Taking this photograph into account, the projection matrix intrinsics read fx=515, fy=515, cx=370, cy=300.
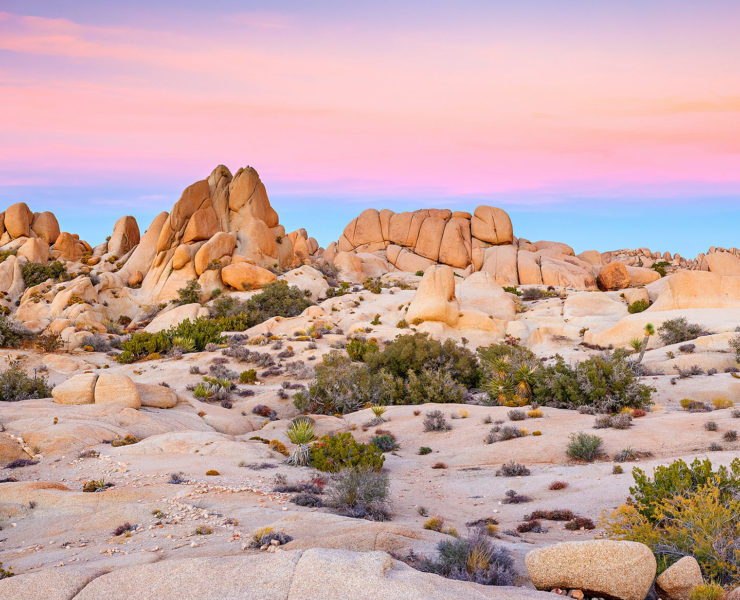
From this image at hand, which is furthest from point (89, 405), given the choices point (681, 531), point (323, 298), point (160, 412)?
point (323, 298)

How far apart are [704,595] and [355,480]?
19.4 ft

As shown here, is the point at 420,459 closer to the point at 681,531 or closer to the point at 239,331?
the point at 681,531

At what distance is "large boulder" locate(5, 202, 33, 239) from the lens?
54625 millimetres

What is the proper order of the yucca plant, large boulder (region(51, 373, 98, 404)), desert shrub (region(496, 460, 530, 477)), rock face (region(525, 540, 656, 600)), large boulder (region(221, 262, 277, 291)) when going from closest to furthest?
rock face (region(525, 540, 656, 600)) < desert shrub (region(496, 460, 530, 477)) < the yucca plant < large boulder (region(51, 373, 98, 404)) < large boulder (region(221, 262, 277, 291))

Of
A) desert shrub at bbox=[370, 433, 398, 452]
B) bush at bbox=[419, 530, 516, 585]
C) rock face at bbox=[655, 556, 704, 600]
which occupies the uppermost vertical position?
rock face at bbox=[655, 556, 704, 600]

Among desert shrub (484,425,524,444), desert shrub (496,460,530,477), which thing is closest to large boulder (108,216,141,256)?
desert shrub (484,425,524,444)

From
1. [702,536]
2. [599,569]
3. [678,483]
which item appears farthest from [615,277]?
[599,569]

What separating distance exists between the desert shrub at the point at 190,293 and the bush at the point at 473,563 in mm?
39628

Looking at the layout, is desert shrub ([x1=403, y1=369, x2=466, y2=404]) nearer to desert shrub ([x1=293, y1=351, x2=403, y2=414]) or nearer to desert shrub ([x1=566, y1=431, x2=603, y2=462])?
desert shrub ([x1=293, y1=351, x2=403, y2=414])

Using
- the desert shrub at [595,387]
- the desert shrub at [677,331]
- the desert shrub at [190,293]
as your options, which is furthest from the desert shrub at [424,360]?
the desert shrub at [190,293]

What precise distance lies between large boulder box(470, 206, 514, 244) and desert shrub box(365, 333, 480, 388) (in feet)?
153

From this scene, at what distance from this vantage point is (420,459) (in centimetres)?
1387

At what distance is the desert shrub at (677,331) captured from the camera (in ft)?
89.6

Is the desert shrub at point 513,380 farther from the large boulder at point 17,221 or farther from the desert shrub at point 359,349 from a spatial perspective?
the large boulder at point 17,221
